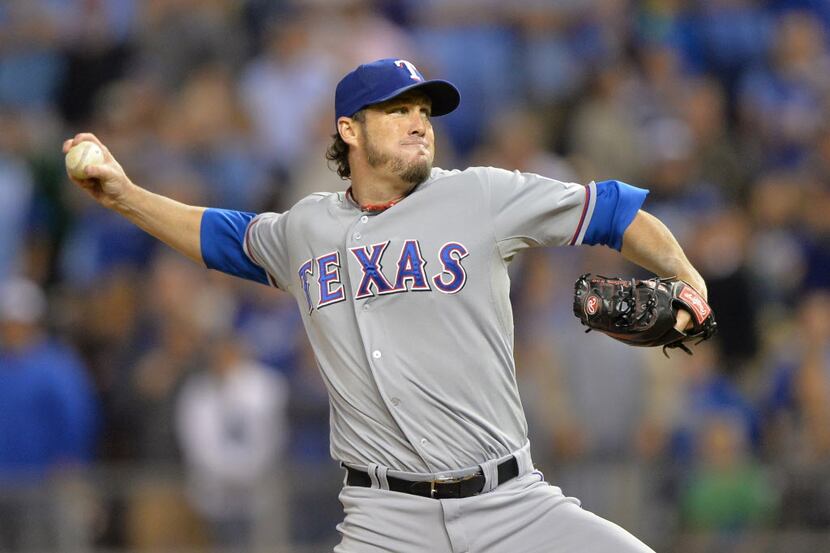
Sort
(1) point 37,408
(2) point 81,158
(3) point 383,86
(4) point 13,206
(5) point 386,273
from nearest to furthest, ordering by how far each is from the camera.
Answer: (5) point 386,273, (3) point 383,86, (2) point 81,158, (1) point 37,408, (4) point 13,206

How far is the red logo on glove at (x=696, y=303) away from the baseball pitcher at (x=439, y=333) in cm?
5

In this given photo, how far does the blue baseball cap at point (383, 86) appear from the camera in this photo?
198 inches

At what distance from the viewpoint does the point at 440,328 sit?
4852 mm

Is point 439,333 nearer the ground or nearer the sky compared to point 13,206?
nearer the ground

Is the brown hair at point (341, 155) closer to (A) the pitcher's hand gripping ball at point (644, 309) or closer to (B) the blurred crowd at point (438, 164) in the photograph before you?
(A) the pitcher's hand gripping ball at point (644, 309)

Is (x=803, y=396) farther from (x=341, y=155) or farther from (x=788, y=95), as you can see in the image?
(x=341, y=155)

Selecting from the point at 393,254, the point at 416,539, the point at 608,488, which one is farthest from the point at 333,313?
the point at 608,488

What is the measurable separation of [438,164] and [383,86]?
6017 millimetres

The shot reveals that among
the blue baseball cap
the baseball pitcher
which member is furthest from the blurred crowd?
the blue baseball cap

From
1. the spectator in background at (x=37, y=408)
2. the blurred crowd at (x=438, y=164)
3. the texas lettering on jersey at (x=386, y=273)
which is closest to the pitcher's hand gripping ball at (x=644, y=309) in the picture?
the texas lettering on jersey at (x=386, y=273)

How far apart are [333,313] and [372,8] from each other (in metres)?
8.50

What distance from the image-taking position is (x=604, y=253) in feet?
32.8

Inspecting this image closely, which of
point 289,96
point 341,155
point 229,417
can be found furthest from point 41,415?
point 341,155

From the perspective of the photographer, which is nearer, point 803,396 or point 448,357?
point 448,357
